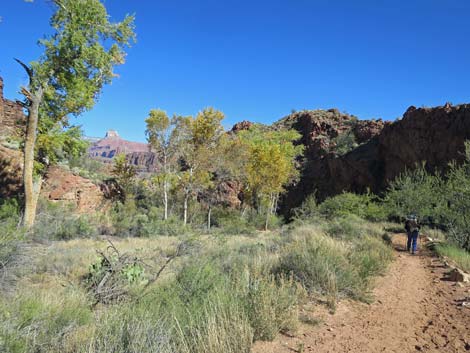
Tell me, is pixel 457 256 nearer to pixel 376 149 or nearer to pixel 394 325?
pixel 394 325

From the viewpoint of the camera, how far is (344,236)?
35.2 feet

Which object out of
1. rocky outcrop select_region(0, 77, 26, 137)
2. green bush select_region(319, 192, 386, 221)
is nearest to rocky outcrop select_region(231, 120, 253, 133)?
green bush select_region(319, 192, 386, 221)

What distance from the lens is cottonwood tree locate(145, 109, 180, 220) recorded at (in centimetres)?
2208

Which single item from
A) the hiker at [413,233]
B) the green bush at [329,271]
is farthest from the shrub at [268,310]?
the hiker at [413,233]

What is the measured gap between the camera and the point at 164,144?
23000 millimetres

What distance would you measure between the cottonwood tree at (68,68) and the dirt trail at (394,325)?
10.5m

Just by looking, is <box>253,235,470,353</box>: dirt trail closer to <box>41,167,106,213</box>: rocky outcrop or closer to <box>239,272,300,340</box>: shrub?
<box>239,272,300,340</box>: shrub

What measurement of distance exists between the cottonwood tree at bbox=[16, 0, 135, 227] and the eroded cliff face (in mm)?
20364

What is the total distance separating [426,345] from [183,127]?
68.7 feet

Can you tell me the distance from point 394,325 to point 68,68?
1290cm

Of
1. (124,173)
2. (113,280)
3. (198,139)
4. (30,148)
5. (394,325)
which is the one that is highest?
(198,139)

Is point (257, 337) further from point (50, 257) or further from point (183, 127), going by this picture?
point (183, 127)

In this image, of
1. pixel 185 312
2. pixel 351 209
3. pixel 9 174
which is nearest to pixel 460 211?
pixel 351 209

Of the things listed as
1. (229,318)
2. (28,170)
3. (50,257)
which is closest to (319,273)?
(229,318)
